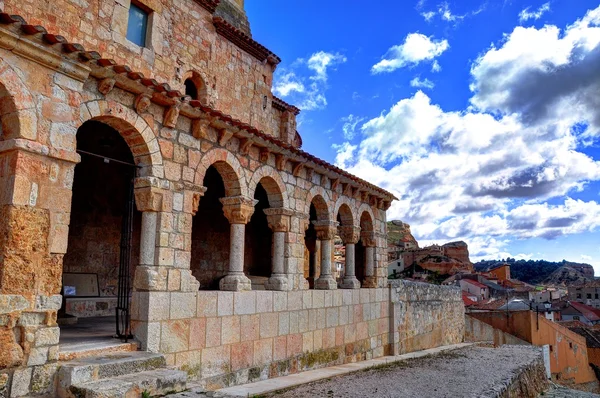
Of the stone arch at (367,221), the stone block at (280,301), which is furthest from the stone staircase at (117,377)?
the stone arch at (367,221)

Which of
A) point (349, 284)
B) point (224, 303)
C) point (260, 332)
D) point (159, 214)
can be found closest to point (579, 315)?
point (349, 284)

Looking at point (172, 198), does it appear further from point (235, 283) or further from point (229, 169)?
point (235, 283)

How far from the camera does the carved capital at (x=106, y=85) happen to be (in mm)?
5184

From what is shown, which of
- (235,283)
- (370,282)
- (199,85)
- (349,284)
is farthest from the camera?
(370,282)

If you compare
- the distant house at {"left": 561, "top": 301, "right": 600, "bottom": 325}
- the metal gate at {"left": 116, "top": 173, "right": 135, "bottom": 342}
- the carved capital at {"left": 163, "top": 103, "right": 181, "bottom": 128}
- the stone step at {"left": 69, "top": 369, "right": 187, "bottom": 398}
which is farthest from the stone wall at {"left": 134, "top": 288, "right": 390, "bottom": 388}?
the distant house at {"left": 561, "top": 301, "right": 600, "bottom": 325}

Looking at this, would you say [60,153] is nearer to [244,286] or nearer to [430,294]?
[244,286]

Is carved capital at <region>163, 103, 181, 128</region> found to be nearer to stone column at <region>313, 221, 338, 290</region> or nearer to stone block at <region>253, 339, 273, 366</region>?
stone block at <region>253, 339, 273, 366</region>

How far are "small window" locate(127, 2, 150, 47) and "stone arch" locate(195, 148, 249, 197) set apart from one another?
12.8 feet

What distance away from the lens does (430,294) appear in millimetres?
13914

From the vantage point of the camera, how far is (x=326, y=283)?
30.7ft

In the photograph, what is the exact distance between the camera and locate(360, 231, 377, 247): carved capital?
11.5m

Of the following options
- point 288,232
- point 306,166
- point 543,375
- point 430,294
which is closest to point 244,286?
point 288,232

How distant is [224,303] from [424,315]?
822 centimetres

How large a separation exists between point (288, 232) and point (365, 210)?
350 centimetres
